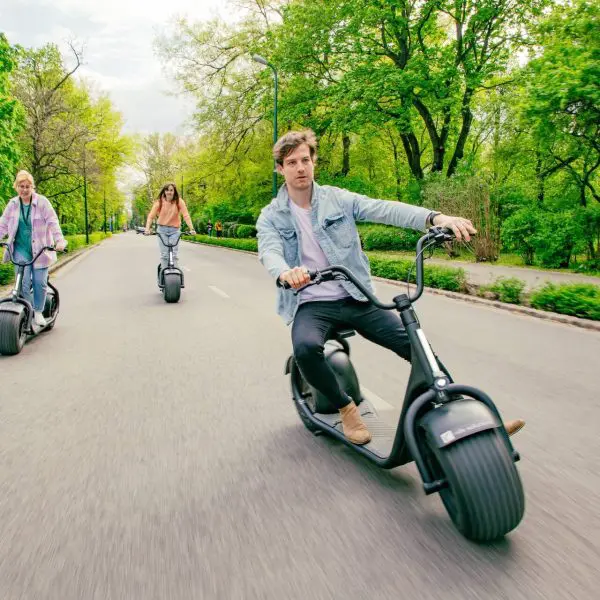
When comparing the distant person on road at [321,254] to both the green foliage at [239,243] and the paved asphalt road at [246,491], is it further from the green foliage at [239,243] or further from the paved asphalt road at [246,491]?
the green foliage at [239,243]

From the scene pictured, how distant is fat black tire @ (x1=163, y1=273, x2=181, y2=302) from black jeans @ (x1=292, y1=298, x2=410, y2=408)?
684cm

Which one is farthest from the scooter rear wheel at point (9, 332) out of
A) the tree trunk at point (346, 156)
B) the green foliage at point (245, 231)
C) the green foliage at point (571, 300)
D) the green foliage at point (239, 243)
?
the green foliage at point (245, 231)

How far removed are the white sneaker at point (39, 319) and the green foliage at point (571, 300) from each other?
7.10 m

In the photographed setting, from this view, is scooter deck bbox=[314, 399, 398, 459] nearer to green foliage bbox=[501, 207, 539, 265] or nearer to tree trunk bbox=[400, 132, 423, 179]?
green foliage bbox=[501, 207, 539, 265]

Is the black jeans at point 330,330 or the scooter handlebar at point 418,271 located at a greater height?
the scooter handlebar at point 418,271

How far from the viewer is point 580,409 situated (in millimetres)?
4121

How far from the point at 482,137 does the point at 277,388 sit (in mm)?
36761

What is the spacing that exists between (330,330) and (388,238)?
20.9m

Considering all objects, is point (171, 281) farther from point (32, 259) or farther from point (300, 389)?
point (300, 389)

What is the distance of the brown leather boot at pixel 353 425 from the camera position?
9.87 ft

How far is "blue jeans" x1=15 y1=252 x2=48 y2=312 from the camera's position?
6.51 m

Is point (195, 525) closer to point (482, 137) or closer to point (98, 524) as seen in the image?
point (98, 524)

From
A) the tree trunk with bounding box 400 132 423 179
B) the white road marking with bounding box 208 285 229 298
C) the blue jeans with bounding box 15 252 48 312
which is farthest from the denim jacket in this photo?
the tree trunk with bounding box 400 132 423 179

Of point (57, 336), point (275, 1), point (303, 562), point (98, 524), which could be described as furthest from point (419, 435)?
point (275, 1)
